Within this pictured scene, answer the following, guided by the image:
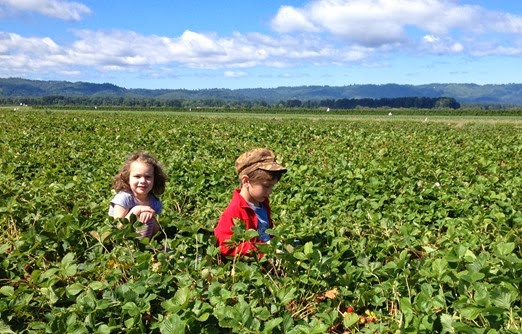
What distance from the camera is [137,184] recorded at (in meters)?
4.75

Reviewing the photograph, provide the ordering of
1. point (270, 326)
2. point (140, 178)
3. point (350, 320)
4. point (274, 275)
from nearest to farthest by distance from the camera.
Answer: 1. point (270, 326)
2. point (350, 320)
3. point (274, 275)
4. point (140, 178)

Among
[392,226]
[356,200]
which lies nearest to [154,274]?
[392,226]

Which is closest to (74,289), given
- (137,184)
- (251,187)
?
(251,187)

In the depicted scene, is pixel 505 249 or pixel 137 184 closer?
pixel 505 249

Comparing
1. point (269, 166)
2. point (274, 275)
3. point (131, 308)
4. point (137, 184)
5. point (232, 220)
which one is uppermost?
point (269, 166)

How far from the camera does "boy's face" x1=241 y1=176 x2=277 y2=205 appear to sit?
404cm

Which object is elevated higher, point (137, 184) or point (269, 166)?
point (269, 166)

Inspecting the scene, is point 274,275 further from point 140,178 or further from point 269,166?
point 140,178

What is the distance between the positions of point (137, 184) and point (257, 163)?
1.42m

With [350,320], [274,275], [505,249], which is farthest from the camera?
[274,275]

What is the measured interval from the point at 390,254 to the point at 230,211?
4.36ft

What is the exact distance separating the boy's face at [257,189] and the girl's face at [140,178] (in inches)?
44.5

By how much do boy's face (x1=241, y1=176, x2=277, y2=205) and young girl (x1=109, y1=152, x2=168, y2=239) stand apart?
0.96 metres

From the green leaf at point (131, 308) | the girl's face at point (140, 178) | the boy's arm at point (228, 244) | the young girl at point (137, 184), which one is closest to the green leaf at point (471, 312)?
the boy's arm at point (228, 244)
